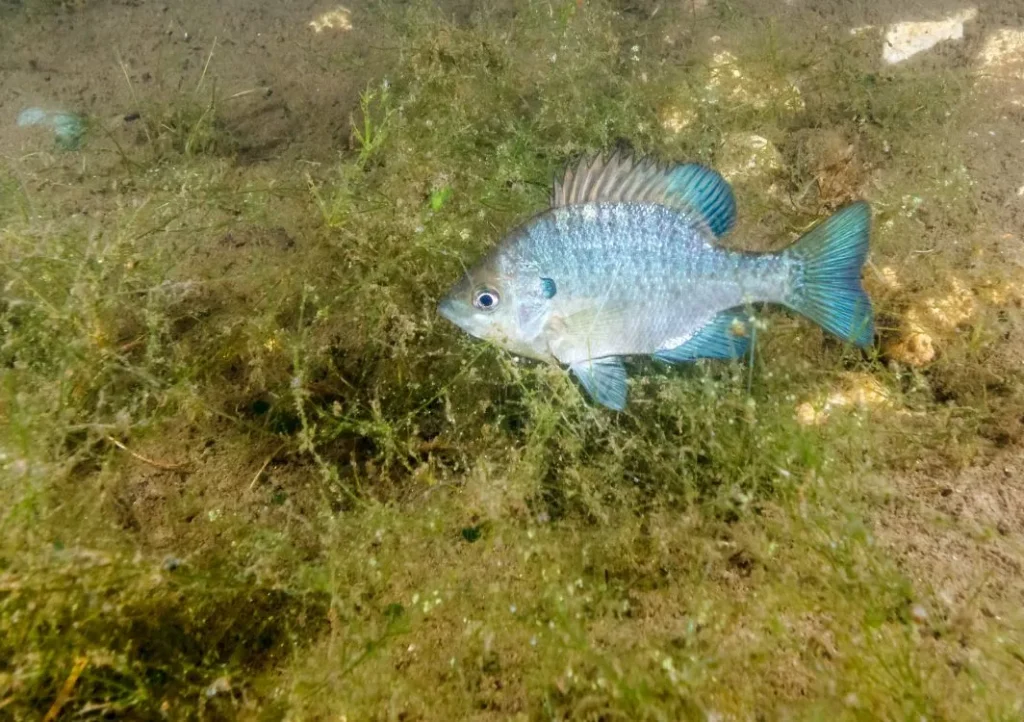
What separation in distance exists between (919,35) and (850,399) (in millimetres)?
4856

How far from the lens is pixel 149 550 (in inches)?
128

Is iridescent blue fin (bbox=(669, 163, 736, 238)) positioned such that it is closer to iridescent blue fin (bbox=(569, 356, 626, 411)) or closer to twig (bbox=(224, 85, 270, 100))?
iridescent blue fin (bbox=(569, 356, 626, 411))

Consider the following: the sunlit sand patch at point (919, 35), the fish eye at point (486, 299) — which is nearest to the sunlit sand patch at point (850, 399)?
the fish eye at point (486, 299)

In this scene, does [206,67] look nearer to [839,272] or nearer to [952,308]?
[839,272]

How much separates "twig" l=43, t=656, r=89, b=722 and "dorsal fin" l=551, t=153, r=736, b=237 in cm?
317

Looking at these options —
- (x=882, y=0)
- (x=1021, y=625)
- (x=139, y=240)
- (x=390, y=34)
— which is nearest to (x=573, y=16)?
(x=390, y=34)

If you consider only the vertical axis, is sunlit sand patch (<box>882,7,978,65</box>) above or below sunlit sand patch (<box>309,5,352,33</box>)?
above

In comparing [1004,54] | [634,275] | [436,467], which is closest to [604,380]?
[634,275]

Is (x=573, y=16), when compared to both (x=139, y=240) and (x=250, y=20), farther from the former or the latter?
(x=139, y=240)

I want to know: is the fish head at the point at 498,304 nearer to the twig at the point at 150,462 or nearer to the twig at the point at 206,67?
the twig at the point at 150,462

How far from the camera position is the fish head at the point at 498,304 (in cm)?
344

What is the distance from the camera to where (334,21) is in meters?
7.69

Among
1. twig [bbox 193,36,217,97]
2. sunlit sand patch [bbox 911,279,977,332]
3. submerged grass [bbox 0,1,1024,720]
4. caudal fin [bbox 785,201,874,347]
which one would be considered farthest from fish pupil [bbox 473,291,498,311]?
twig [bbox 193,36,217,97]

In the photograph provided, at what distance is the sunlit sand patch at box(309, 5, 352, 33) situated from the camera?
7613 mm
